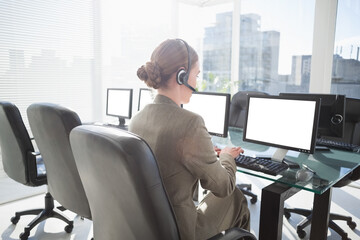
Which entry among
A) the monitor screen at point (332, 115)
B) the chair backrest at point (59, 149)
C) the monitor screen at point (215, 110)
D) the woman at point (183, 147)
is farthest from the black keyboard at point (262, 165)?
the chair backrest at point (59, 149)

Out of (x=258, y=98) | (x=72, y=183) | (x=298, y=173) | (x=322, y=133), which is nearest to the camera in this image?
(x=298, y=173)

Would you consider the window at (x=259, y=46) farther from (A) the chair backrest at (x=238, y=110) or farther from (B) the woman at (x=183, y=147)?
(B) the woman at (x=183, y=147)

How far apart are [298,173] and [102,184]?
114 centimetres

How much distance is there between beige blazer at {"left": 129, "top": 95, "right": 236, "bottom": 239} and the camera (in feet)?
3.84

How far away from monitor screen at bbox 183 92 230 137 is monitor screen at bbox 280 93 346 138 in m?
A: 0.53

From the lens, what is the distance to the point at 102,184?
39.0 inches

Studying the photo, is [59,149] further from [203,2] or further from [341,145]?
[203,2]

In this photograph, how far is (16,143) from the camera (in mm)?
2213

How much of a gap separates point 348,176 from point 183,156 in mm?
1802

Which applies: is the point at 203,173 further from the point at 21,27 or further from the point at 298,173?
the point at 21,27

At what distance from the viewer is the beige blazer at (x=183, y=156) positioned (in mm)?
1171

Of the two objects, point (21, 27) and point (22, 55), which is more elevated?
point (21, 27)

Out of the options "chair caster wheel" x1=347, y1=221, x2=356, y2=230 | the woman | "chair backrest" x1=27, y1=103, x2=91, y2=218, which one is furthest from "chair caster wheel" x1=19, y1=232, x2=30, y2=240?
"chair caster wheel" x1=347, y1=221, x2=356, y2=230

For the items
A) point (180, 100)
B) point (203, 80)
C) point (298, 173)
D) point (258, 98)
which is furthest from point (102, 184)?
point (203, 80)
